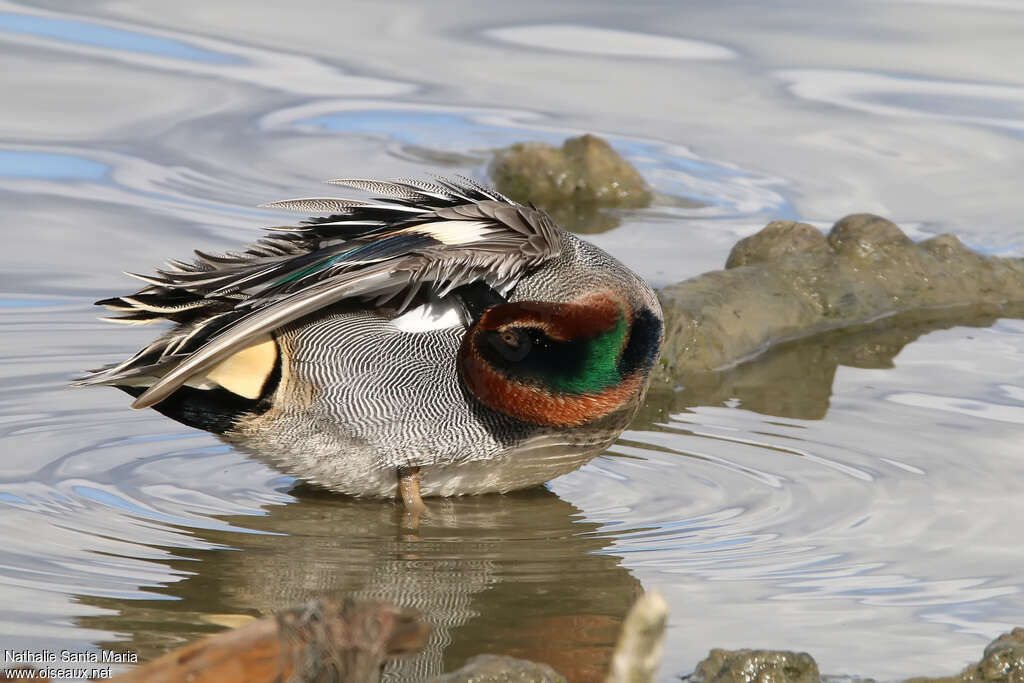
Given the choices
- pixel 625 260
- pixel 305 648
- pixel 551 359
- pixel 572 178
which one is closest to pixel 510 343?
pixel 551 359

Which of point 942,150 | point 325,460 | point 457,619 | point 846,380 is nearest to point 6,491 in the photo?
point 325,460

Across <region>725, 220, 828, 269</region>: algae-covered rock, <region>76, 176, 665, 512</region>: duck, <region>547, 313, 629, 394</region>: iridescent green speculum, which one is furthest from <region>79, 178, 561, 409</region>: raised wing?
<region>725, 220, 828, 269</region>: algae-covered rock

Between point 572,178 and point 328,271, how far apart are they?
531 cm

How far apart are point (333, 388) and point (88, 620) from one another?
125cm

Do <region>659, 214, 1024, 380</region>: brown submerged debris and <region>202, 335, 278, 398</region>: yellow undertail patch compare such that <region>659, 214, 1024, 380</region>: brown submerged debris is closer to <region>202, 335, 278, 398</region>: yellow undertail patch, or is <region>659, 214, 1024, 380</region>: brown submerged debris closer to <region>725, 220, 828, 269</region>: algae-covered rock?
<region>725, 220, 828, 269</region>: algae-covered rock

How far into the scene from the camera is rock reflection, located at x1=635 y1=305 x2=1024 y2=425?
7.20 metres

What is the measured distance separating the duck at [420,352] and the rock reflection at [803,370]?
130 centimetres

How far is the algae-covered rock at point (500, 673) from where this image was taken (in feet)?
13.0

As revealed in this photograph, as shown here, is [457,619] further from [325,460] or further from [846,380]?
[846,380]

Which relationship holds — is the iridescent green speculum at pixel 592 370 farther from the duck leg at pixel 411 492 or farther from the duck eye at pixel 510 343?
the duck leg at pixel 411 492

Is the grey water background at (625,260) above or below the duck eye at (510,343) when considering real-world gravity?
below

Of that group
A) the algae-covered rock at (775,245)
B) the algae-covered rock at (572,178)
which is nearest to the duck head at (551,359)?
the algae-covered rock at (775,245)

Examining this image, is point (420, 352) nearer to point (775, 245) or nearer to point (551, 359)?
point (551, 359)

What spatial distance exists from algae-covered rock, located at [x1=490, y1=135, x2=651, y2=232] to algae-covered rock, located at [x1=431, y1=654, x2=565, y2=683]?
6.50m
